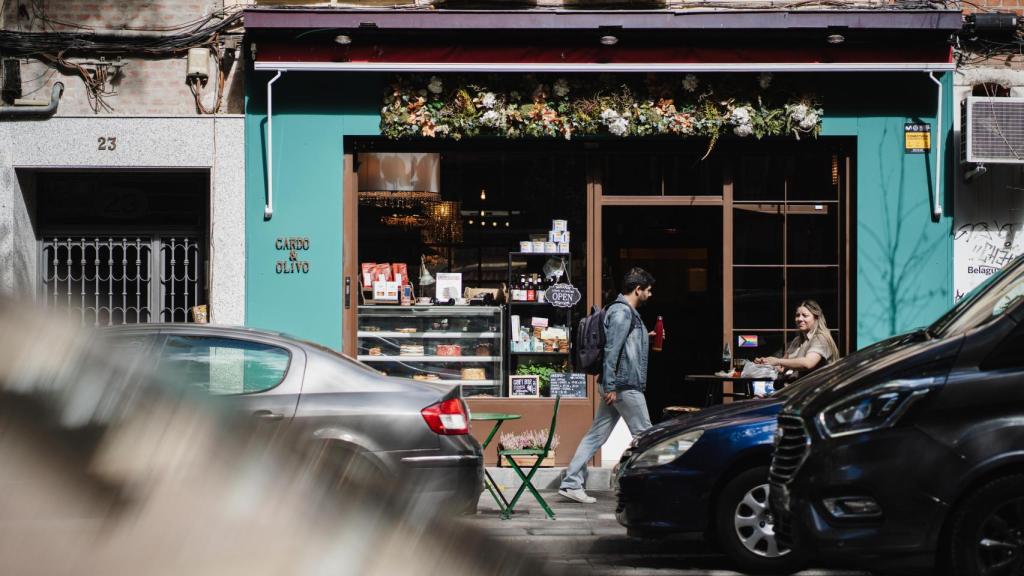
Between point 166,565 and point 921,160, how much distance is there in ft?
38.7

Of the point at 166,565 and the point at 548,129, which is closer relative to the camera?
the point at 166,565

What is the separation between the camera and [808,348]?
10141 millimetres

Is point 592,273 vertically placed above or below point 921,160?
below

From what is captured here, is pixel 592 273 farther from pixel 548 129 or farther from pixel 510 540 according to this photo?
pixel 510 540

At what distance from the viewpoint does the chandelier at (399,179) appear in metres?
11.6

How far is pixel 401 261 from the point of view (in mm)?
11672

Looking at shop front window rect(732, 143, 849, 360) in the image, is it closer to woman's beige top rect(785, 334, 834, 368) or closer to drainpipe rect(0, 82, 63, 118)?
woman's beige top rect(785, 334, 834, 368)

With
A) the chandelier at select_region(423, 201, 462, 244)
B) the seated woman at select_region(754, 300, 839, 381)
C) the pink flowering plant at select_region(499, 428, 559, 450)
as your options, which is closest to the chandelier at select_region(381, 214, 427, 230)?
the chandelier at select_region(423, 201, 462, 244)

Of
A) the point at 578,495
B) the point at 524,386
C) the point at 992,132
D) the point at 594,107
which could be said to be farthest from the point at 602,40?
the point at 578,495

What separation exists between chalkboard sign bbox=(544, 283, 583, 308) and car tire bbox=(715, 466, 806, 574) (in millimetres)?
4818

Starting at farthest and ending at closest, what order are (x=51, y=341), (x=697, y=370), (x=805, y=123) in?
(x=697, y=370), (x=805, y=123), (x=51, y=341)

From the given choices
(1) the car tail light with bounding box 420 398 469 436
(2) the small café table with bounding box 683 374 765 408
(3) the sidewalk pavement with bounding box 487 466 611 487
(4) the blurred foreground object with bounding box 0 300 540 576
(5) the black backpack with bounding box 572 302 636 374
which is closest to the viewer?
(4) the blurred foreground object with bounding box 0 300 540 576

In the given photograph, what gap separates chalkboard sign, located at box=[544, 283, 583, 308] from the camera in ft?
38.1

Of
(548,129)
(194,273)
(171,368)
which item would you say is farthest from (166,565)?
(194,273)
